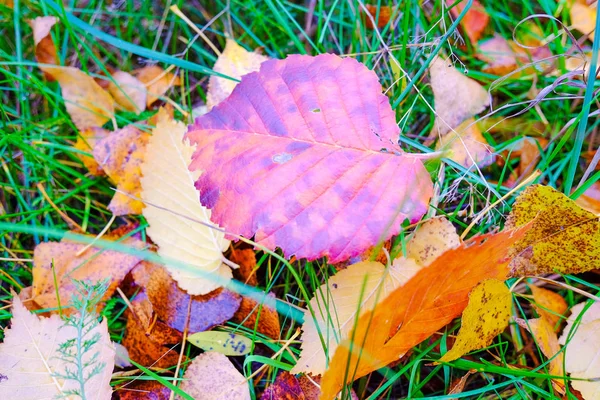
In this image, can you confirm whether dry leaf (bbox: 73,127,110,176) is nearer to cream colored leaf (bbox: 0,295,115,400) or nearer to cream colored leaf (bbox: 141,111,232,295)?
cream colored leaf (bbox: 141,111,232,295)

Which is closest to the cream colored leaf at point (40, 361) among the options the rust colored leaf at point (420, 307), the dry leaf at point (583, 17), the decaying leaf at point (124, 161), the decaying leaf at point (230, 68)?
the decaying leaf at point (124, 161)

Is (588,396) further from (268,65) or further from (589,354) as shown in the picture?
(268,65)

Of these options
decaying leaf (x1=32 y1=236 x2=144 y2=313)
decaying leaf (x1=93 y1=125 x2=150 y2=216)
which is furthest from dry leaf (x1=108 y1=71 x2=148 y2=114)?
decaying leaf (x1=32 y1=236 x2=144 y2=313)

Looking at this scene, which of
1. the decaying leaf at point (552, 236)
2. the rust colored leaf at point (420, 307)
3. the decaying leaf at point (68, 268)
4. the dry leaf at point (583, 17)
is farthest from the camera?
the dry leaf at point (583, 17)

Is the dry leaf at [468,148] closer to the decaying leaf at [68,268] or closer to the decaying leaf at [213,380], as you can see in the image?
the decaying leaf at [213,380]

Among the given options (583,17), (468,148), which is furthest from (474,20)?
(468,148)

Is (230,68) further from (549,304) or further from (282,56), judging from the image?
(549,304)
